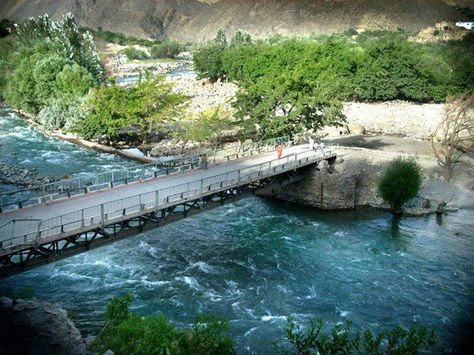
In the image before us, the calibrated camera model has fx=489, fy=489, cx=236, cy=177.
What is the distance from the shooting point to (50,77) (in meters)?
72.1

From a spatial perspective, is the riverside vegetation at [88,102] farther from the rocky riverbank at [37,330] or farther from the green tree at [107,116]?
the rocky riverbank at [37,330]

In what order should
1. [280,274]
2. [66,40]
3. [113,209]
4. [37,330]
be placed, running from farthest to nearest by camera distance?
1. [66,40]
2. [280,274]
3. [113,209]
4. [37,330]

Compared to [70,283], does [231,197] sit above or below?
above

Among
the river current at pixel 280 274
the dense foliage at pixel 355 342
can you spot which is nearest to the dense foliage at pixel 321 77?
the river current at pixel 280 274

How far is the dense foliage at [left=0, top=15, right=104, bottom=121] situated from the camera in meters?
66.9

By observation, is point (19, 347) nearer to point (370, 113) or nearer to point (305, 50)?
point (370, 113)

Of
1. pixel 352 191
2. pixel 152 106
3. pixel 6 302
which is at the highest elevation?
pixel 152 106

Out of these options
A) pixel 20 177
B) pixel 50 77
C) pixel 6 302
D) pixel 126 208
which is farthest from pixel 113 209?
pixel 50 77

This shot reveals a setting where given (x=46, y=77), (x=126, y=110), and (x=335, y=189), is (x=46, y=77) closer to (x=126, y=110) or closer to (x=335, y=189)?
(x=126, y=110)

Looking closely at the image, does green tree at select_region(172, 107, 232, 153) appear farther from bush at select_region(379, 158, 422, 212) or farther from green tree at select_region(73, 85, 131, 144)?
bush at select_region(379, 158, 422, 212)

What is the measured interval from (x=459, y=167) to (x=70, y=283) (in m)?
40.8

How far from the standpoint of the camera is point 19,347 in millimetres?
20047

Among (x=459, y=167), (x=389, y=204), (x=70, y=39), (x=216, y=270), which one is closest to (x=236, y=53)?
(x=70, y=39)

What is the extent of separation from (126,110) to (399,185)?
33.9m
